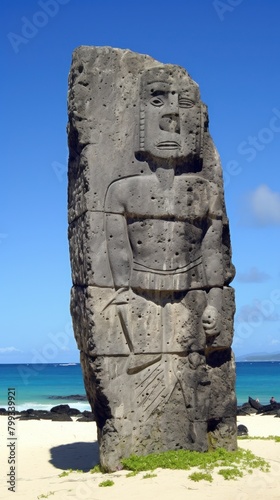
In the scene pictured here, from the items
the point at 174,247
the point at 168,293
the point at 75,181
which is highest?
the point at 75,181

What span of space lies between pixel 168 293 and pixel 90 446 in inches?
175

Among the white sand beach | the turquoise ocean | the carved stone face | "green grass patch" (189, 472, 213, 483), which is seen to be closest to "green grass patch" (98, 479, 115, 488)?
the white sand beach

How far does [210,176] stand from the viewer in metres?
10.8

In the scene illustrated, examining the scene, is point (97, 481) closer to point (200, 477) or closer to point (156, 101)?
point (200, 477)

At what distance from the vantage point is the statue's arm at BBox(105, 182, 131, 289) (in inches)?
400

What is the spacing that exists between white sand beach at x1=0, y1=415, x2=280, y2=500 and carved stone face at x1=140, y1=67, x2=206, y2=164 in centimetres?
446

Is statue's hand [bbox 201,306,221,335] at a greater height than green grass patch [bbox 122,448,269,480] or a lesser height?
greater

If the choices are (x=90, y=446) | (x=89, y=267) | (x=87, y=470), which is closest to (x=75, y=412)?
(x=90, y=446)

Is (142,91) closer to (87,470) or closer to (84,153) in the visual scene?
(84,153)

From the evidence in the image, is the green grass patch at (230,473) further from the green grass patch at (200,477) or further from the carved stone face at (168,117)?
the carved stone face at (168,117)

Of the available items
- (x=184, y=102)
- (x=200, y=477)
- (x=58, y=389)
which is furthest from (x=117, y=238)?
(x=58, y=389)

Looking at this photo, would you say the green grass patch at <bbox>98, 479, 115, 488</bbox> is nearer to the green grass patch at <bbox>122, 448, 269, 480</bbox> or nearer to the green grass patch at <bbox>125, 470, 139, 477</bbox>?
the green grass patch at <bbox>125, 470, 139, 477</bbox>

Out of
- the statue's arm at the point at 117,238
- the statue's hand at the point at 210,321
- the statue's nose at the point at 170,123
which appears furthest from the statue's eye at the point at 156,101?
the statue's hand at the point at 210,321

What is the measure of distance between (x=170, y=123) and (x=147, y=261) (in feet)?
6.71
